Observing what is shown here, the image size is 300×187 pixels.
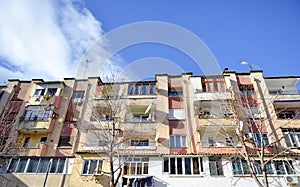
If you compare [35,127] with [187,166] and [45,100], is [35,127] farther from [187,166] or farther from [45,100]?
[187,166]

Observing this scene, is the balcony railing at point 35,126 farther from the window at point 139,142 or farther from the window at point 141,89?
the window at point 141,89

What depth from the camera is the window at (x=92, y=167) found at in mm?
16500

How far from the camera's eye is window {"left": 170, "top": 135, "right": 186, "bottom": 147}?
19.3m

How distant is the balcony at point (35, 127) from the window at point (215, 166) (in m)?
16.2

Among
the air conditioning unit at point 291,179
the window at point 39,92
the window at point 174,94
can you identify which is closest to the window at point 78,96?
the window at point 39,92

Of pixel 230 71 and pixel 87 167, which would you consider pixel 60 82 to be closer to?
pixel 87 167

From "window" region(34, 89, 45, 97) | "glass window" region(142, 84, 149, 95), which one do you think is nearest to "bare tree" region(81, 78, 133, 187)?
"glass window" region(142, 84, 149, 95)

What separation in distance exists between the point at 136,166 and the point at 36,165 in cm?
856

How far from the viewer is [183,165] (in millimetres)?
16719

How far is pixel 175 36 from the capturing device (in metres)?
15.5

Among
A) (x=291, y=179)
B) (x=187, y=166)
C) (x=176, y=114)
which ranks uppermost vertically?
(x=176, y=114)

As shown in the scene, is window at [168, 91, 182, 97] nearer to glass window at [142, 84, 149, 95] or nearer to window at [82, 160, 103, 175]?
glass window at [142, 84, 149, 95]

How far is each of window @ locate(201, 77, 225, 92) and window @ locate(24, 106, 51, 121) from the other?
17.4 metres

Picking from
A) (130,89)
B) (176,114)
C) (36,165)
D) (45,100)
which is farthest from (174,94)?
(36,165)
